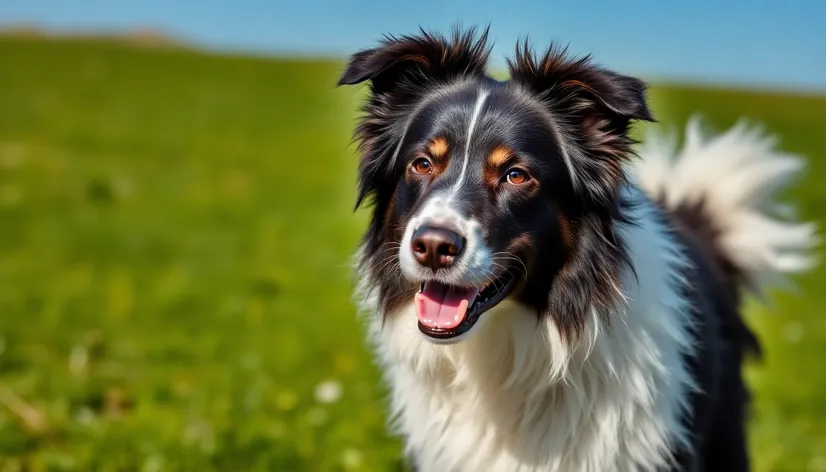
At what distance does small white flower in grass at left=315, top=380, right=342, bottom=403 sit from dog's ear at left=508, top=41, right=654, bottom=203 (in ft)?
7.36

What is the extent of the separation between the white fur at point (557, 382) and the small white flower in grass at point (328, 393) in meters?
1.45

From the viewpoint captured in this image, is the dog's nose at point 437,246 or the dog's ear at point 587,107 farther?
the dog's ear at point 587,107

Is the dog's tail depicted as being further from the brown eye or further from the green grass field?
the brown eye

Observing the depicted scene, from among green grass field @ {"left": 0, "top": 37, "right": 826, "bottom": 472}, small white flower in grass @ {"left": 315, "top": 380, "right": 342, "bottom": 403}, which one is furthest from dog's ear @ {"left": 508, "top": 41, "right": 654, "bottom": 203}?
small white flower in grass @ {"left": 315, "top": 380, "right": 342, "bottom": 403}

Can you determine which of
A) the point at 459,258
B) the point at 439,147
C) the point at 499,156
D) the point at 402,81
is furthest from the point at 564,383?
the point at 402,81

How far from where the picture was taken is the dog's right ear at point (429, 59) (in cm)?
316

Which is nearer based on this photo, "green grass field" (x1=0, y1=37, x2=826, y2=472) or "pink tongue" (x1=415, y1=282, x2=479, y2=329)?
"pink tongue" (x1=415, y1=282, x2=479, y2=329)

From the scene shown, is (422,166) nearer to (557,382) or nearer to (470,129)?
(470,129)

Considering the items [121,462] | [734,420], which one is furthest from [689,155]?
[121,462]

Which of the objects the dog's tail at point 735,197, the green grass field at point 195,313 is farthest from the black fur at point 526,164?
the dog's tail at point 735,197

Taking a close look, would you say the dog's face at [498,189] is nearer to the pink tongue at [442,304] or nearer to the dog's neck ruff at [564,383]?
the pink tongue at [442,304]

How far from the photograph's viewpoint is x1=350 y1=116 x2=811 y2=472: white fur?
2.93 m

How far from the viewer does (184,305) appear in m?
6.35

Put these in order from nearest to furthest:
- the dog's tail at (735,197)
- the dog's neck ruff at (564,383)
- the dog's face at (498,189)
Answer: the dog's face at (498,189) → the dog's neck ruff at (564,383) → the dog's tail at (735,197)
